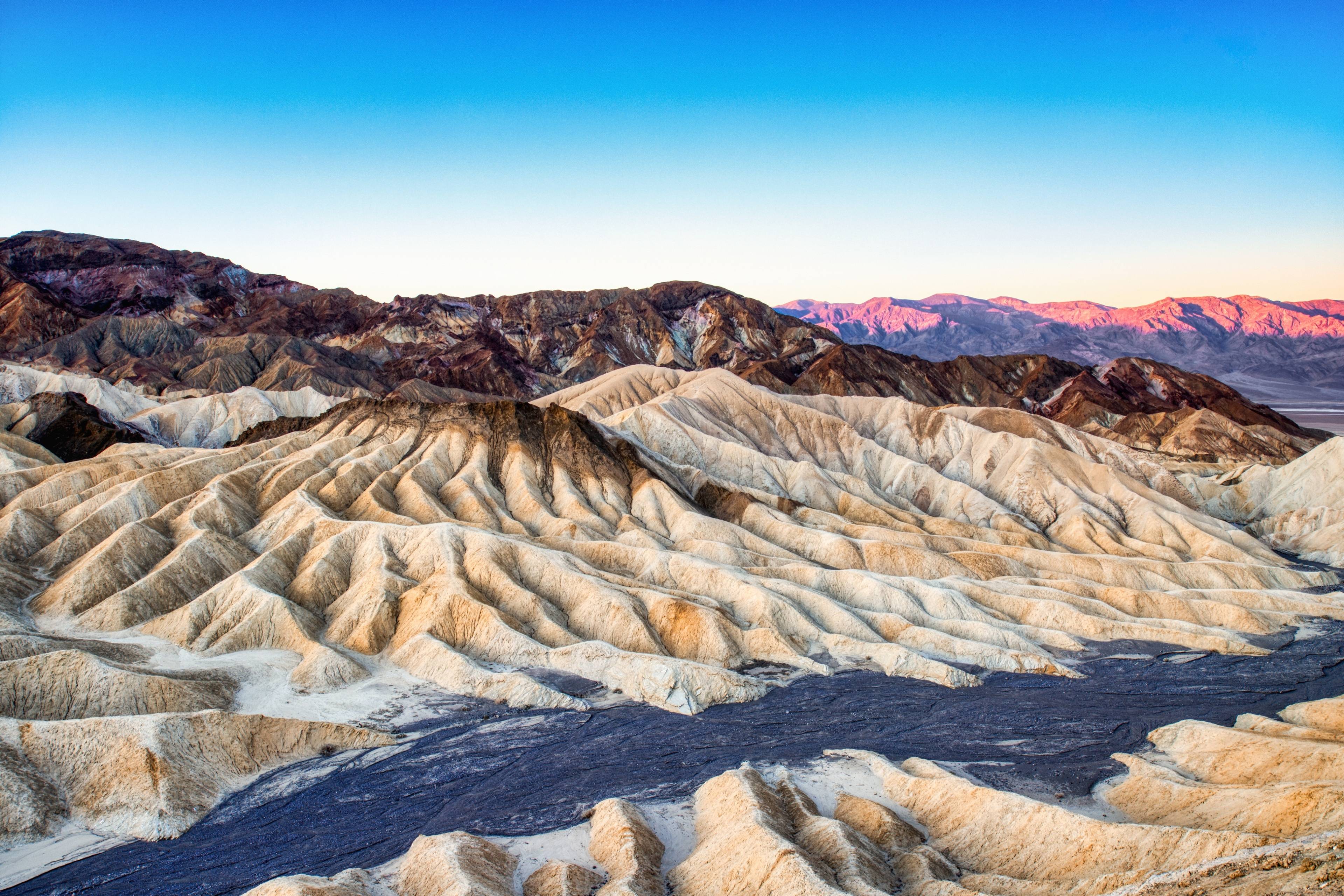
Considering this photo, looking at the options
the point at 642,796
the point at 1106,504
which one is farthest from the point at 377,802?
the point at 1106,504

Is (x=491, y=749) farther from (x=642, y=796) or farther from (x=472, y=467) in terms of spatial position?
(x=472, y=467)

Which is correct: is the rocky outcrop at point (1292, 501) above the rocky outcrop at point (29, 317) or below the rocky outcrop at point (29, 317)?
below

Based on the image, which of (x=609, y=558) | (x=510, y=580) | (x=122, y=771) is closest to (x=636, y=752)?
(x=510, y=580)

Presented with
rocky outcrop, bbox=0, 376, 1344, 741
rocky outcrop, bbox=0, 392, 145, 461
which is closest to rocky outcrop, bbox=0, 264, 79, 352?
rocky outcrop, bbox=0, 392, 145, 461

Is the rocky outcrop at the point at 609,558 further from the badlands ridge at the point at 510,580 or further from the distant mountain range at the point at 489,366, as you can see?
the distant mountain range at the point at 489,366

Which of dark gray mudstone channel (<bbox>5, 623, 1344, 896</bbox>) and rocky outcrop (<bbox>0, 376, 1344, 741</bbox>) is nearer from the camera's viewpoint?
dark gray mudstone channel (<bbox>5, 623, 1344, 896</bbox>)

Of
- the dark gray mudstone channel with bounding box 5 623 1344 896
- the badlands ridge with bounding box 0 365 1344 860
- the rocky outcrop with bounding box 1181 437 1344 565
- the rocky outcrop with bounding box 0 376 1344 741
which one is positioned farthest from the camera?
the rocky outcrop with bounding box 1181 437 1344 565

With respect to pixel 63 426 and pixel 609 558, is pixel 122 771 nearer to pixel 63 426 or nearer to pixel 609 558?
pixel 609 558

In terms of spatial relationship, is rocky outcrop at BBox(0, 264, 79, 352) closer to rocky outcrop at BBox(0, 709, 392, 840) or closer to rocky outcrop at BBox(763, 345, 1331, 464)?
rocky outcrop at BBox(763, 345, 1331, 464)

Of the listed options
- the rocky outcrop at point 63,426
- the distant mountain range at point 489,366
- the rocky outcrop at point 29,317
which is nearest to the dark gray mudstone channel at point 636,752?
the rocky outcrop at point 63,426
